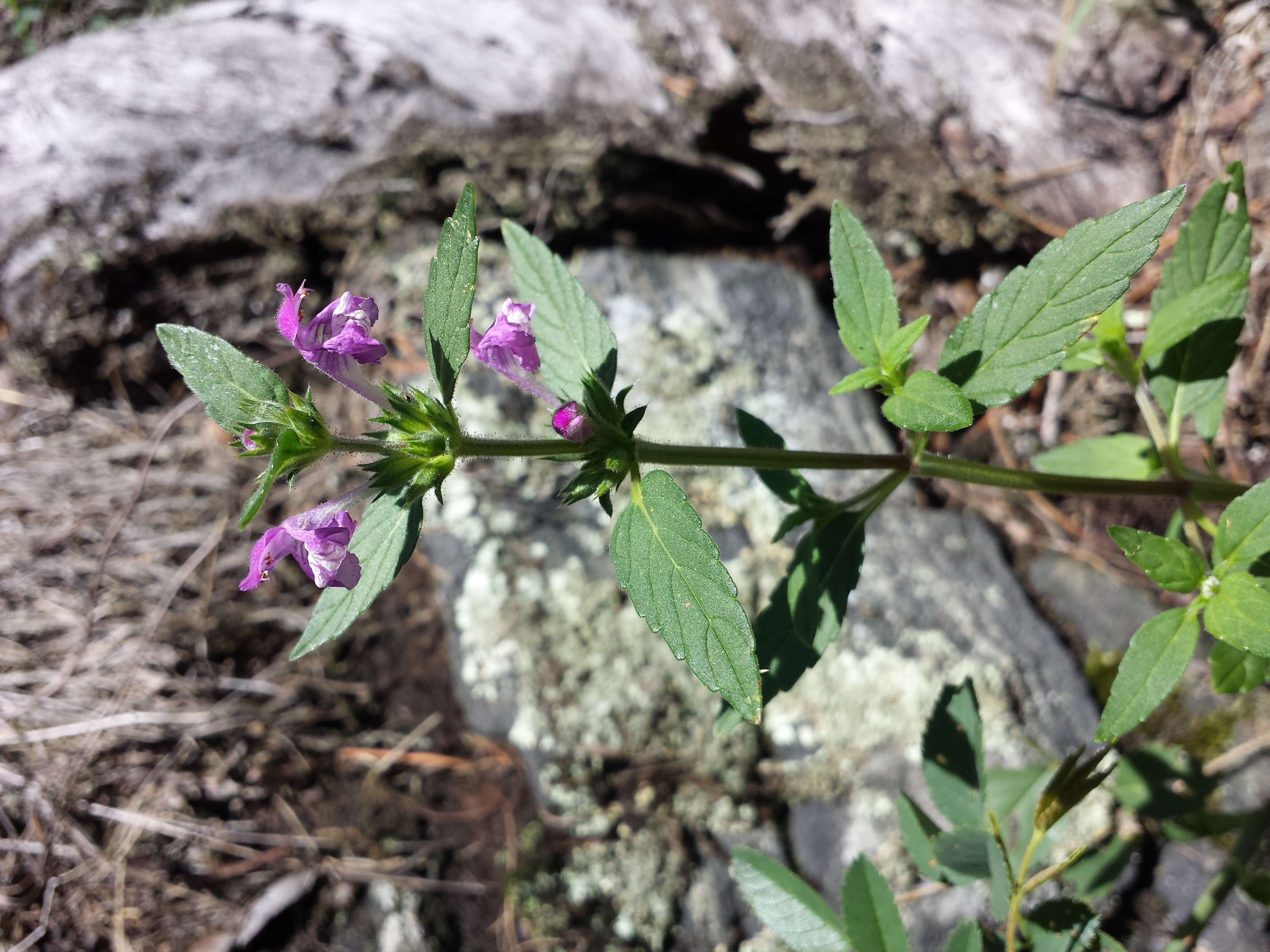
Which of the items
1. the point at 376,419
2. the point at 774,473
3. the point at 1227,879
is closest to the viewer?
the point at 376,419

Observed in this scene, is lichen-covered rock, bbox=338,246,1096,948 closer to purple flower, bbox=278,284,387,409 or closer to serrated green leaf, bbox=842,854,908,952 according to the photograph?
serrated green leaf, bbox=842,854,908,952

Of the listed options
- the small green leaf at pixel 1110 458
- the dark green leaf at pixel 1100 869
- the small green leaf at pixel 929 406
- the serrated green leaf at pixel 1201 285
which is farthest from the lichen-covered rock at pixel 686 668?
the small green leaf at pixel 929 406

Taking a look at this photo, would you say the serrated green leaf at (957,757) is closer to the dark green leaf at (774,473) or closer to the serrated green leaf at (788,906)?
the serrated green leaf at (788,906)

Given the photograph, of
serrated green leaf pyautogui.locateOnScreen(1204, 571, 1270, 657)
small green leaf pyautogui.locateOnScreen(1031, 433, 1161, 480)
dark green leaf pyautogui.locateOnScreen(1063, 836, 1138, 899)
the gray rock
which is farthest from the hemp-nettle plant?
the gray rock

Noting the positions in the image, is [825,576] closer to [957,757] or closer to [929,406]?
[929,406]

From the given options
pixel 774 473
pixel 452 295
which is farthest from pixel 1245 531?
pixel 452 295

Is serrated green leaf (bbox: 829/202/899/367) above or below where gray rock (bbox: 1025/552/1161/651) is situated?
above
